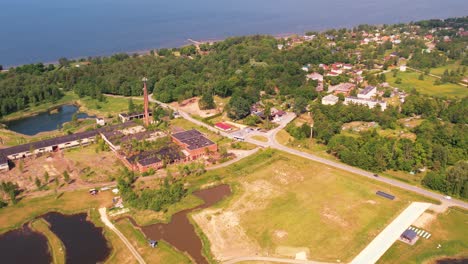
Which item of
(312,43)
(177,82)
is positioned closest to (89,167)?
(177,82)

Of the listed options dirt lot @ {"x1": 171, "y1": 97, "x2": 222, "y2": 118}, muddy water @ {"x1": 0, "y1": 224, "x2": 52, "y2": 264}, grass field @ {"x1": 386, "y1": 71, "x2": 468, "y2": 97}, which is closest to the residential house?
grass field @ {"x1": 386, "y1": 71, "x2": 468, "y2": 97}

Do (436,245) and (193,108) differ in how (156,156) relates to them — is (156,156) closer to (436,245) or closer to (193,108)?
(193,108)

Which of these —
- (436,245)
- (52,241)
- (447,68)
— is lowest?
(436,245)

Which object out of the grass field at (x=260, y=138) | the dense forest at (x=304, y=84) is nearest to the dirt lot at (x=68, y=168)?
the grass field at (x=260, y=138)

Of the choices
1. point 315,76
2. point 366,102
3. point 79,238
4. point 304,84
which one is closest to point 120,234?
point 79,238

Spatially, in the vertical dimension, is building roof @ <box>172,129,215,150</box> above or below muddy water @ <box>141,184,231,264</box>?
above

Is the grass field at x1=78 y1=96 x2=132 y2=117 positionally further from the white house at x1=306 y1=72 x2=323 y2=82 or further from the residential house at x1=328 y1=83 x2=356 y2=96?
the residential house at x1=328 y1=83 x2=356 y2=96
